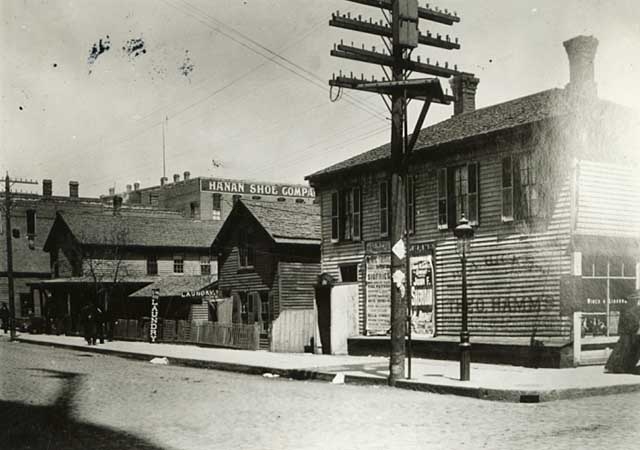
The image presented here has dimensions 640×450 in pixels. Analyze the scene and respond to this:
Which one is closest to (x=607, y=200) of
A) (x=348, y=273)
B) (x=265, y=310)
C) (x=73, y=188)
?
(x=348, y=273)

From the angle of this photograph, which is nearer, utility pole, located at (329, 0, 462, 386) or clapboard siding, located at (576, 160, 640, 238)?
utility pole, located at (329, 0, 462, 386)

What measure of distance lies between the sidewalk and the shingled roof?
6065 mm

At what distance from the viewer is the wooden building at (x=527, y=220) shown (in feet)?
59.7

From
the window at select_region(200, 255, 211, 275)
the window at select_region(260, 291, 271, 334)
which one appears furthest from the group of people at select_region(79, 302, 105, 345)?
the window at select_region(200, 255, 211, 275)

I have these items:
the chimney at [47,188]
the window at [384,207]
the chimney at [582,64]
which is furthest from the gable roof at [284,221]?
the chimney at [47,188]

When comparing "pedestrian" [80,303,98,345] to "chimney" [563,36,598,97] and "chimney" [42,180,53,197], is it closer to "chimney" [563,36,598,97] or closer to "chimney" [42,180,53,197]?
"chimney" [563,36,598,97]

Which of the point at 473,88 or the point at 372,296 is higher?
the point at 473,88

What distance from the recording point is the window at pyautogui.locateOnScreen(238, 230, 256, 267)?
1256 inches

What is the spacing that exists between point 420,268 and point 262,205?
38.4ft

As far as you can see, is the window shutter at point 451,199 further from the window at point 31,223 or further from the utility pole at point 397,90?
the window at point 31,223

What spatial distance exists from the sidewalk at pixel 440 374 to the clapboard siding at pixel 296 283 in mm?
4178

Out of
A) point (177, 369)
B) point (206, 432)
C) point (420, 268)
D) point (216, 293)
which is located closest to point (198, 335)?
point (216, 293)

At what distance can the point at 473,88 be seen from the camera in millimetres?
27797

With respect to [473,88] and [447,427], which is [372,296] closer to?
[473,88]
